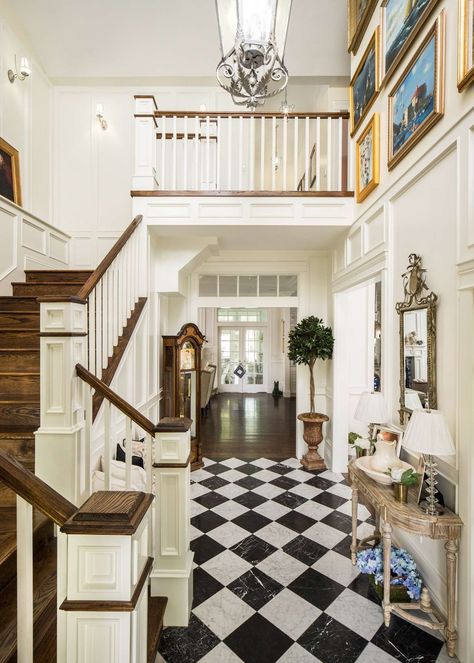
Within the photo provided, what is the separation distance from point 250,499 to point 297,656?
5.31ft

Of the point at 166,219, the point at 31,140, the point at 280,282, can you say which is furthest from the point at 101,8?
the point at 280,282

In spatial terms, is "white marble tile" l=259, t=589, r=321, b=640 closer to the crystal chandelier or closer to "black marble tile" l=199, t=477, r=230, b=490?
"black marble tile" l=199, t=477, r=230, b=490

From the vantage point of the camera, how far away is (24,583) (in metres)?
0.84

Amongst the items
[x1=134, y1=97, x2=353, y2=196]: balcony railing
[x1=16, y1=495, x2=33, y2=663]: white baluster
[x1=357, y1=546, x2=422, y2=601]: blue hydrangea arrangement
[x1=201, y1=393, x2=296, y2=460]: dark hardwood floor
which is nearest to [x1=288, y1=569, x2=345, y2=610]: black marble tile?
[x1=357, y1=546, x2=422, y2=601]: blue hydrangea arrangement

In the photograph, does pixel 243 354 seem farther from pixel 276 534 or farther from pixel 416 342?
pixel 416 342

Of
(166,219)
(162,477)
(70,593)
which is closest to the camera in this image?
(70,593)

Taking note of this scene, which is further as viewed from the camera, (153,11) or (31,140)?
(31,140)

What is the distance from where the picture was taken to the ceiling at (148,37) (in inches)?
147

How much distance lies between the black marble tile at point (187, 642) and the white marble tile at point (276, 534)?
0.91 meters

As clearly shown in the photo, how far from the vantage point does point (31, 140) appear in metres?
4.05

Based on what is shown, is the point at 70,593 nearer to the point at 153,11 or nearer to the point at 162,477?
the point at 162,477

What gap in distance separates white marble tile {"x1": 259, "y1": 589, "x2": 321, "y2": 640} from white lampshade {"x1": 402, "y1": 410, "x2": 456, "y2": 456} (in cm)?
122

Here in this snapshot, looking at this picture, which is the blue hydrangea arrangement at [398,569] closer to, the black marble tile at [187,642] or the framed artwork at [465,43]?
the black marble tile at [187,642]

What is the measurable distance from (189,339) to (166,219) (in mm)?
1465
